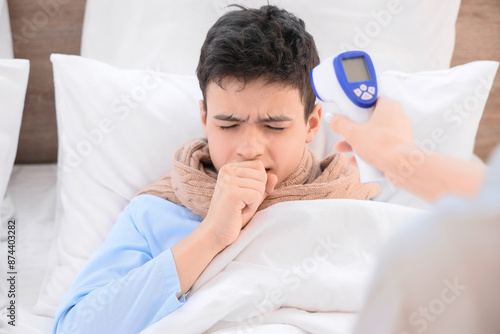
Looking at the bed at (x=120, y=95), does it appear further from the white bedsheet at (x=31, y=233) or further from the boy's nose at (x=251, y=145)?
the boy's nose at (x=251, y=145)

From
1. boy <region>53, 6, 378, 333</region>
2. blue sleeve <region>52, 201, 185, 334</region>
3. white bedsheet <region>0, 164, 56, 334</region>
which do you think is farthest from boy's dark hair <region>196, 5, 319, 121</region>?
white bedsheet <region>0, 164, 56, 334</region>

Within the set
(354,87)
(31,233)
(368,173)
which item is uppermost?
(354,87)

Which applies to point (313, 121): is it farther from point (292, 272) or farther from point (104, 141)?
point (104, 141)

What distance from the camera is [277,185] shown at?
108 cm

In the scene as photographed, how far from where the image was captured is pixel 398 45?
146 cm

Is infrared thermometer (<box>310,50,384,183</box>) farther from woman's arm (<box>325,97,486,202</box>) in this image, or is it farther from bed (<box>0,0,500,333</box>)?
bed (<box>0,0,500,333</box>)

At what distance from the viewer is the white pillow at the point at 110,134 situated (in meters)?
1.26

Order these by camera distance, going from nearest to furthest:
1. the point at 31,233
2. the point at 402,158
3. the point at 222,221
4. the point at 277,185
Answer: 1. the point at 402,158
2. the point at 222,221
3. the point at 277,185
4. the point at 31,233

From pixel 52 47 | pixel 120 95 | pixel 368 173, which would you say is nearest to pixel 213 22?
pixel 120 95

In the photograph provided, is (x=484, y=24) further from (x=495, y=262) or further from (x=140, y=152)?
(x=495, y=262)

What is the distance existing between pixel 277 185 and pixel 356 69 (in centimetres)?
32

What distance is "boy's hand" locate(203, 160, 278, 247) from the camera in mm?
949

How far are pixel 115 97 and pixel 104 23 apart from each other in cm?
29

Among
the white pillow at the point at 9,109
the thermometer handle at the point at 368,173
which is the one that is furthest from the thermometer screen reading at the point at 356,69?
the white pillow at the point at 9,109
